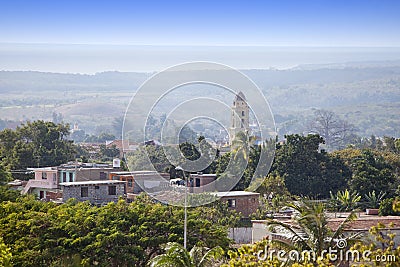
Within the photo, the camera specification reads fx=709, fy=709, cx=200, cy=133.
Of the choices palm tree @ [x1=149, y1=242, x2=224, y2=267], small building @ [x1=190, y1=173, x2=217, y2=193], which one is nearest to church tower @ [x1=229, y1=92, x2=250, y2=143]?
small building @ [x1=190, y1=173, x2=217, y2=193]

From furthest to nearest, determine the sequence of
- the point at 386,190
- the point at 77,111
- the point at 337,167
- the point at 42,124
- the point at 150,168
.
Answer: the point at 77,111 < the point at 42,124 < the point at 337,167 < the point at 386,190 < the point at 150,168

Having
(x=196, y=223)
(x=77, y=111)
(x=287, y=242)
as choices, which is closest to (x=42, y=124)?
(x=196, y=223)

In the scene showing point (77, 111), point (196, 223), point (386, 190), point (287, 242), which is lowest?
point (77, 111)

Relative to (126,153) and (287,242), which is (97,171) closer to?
(126,153)

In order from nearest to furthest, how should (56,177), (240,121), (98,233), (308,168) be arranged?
(98,233), (56,177), (308,168), (240,121)

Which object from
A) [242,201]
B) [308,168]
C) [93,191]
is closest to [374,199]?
[308,168]

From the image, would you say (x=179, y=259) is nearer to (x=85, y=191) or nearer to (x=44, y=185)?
(x=85, y=191)

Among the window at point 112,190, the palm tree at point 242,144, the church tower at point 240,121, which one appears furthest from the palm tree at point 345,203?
the window at point 112,190

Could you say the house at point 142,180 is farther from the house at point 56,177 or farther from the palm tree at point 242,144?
the palm tree at point 242,144
